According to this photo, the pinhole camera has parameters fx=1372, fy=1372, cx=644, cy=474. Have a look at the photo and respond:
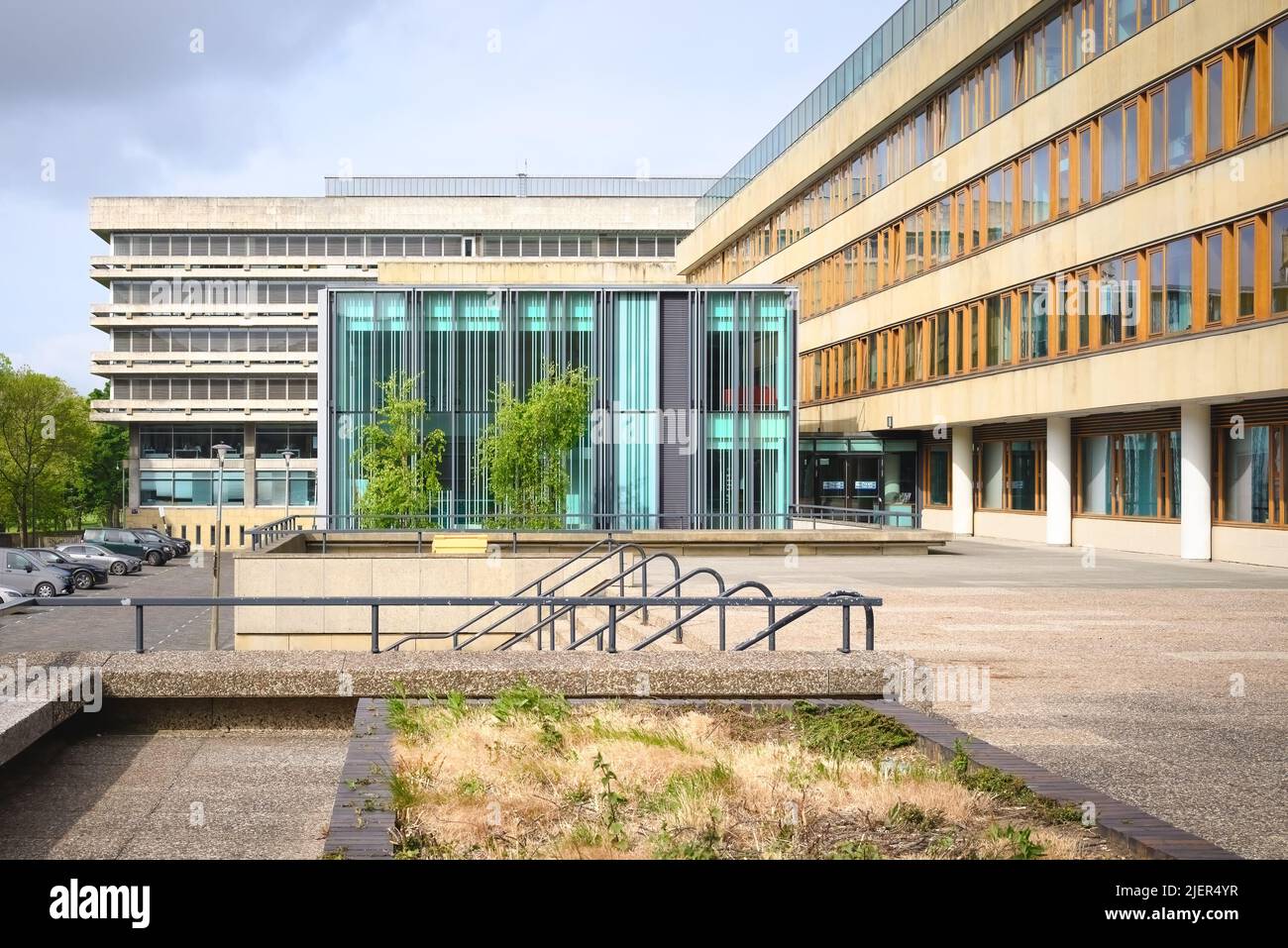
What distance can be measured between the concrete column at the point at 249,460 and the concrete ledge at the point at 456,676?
84.0 meters

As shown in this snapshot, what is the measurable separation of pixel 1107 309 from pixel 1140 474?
445cm

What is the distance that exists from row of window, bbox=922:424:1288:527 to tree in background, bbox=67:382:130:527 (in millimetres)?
71576

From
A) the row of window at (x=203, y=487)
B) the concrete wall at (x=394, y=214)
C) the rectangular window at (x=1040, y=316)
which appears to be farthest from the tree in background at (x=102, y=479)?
the rectangular window at (x=1040, y=316)

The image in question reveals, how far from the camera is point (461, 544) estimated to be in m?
30.1

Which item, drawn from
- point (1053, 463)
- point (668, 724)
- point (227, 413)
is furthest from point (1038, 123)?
point (227, 413)

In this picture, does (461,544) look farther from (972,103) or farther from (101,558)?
(101,558)

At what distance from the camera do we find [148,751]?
894 cm

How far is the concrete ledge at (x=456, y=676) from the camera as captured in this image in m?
9.32

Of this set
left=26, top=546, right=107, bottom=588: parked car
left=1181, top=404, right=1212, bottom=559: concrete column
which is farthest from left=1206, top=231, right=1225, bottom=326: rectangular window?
left=26, top=546, right=107, bottom=588: parked car

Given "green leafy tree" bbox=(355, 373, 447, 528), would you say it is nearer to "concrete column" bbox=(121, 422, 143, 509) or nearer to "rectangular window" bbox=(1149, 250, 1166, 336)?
"rectangular window" bbox=(1149, 250, 1166, 336)

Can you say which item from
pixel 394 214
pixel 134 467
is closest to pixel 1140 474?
pixel 394 214

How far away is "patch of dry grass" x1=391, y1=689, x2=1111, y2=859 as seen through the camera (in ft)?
20.0

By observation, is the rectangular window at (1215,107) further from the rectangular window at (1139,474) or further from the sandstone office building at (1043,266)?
the rectangular window at (1139,474)
